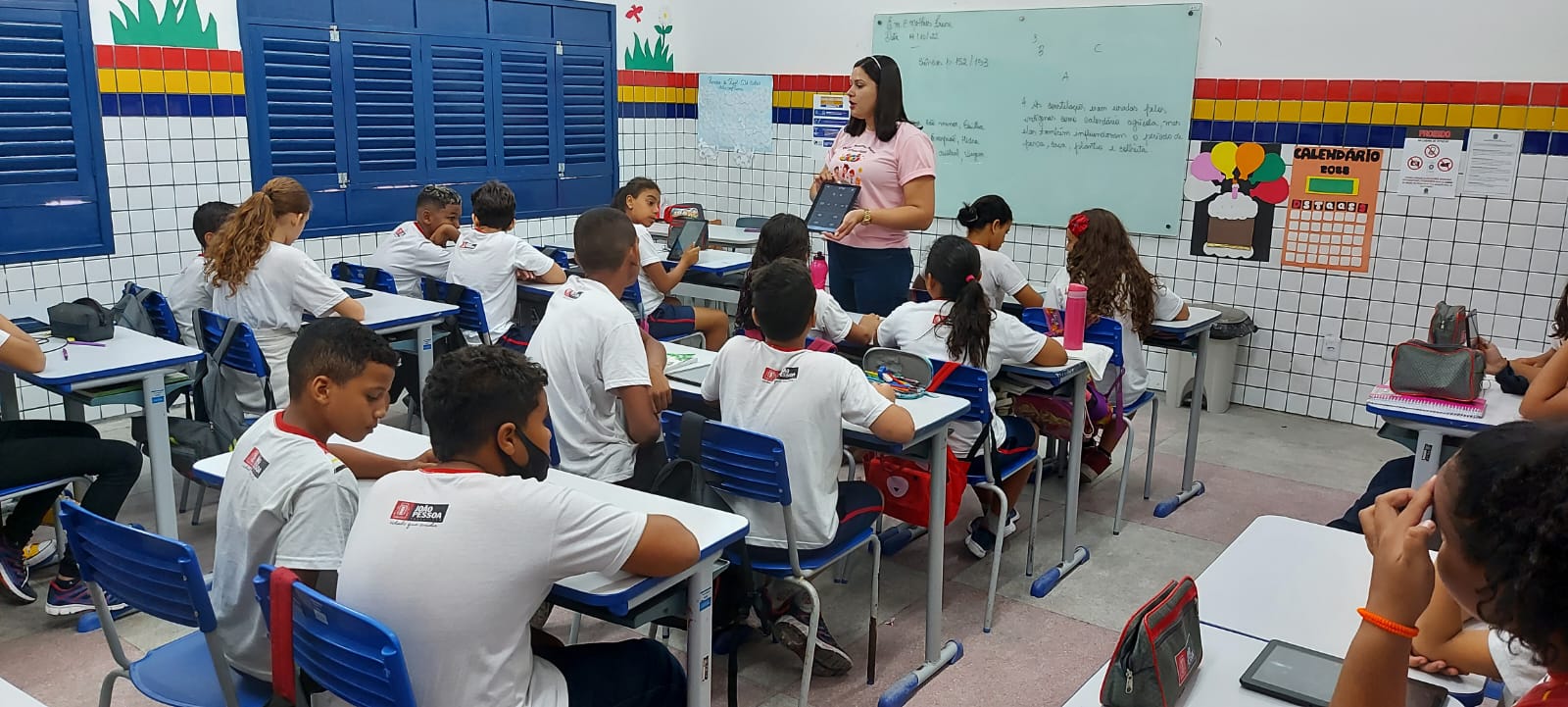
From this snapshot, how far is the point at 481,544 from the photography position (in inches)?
69.8

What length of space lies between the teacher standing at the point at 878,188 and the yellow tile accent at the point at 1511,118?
2740 millimetres

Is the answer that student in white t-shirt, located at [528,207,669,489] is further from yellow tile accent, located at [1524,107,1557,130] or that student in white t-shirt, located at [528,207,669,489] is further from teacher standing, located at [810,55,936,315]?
yellow tile accent, located at [1524,107,1557,130]

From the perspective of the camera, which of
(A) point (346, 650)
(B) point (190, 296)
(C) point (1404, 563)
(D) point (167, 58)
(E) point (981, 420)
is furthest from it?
(D) point (167, 58)

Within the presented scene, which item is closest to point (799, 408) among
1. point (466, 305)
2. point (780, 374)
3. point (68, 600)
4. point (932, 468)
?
point (780, 374)

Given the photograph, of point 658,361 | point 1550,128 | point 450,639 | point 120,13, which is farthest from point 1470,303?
point 120,13

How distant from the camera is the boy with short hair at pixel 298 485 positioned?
2.04 metres

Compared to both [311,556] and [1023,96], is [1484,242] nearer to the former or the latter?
[1023,96]

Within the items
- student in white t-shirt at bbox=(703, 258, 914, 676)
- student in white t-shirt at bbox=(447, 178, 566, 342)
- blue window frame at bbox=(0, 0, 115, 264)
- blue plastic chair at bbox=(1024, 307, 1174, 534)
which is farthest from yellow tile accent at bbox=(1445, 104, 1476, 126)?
blue window frame at bbox=(0, 0, 115, 264)

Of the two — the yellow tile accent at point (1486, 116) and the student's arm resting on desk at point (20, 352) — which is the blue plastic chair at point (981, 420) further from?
the yellow tile accent at point (1486, 116)

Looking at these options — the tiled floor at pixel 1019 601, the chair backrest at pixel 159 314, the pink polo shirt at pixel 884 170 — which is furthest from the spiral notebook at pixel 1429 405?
the chair backrest at pixel 159 314

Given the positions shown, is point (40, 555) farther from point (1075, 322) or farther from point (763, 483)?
point (1075, 322)

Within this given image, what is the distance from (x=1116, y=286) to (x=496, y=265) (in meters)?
2.66

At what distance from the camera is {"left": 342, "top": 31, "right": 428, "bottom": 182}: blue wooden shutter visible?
6.21 m

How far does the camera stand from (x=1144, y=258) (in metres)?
6.25
